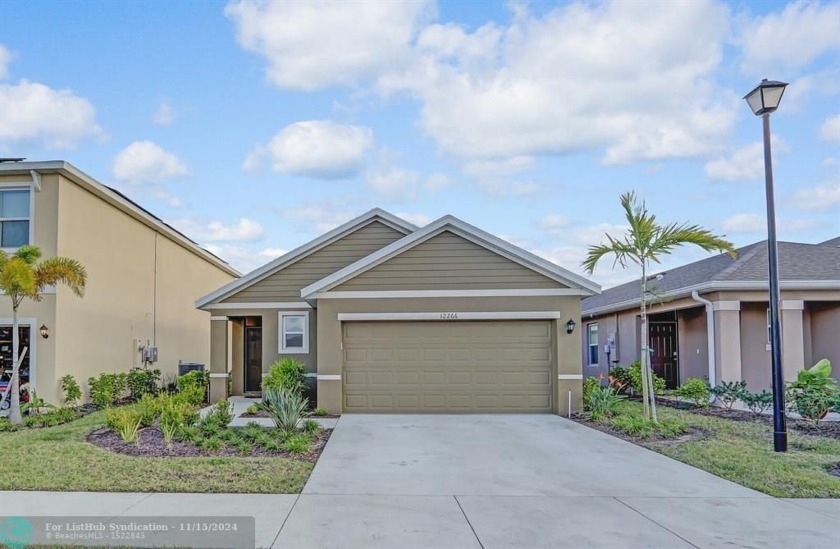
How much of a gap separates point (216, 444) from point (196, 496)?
7.87 feet

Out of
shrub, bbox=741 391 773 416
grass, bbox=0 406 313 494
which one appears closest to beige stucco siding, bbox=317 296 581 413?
shrub, bbox=741 391 773 416

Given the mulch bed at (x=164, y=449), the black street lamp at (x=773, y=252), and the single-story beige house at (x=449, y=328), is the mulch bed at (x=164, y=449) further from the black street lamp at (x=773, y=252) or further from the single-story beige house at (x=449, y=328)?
the black street lamp at (x=773, y=252)

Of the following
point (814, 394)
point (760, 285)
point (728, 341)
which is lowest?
point (814, 394)

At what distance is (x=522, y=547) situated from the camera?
16.3 ft

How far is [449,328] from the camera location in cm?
1316

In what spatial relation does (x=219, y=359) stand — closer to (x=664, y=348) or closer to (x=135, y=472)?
(x=135, y=472)

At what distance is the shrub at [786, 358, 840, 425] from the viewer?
35.9 ft

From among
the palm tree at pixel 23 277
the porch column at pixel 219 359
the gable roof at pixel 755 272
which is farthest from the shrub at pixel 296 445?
the gable roof at pixel 755 272

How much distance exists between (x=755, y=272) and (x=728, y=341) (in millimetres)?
1917

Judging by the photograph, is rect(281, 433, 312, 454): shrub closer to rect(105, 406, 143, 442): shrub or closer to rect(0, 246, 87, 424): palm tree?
rect(105, 406, 143, 442): shrub

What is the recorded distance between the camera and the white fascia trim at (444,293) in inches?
512

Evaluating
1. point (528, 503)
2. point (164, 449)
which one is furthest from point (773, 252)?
point (164, 449)

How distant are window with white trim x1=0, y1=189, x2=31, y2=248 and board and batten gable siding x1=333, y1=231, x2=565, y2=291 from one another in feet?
23.1

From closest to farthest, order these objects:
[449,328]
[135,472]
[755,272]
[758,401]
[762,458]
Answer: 1. [135,472]
2. [762,458]
3. [758,401]
4. [449,328]
5. [755,272]
